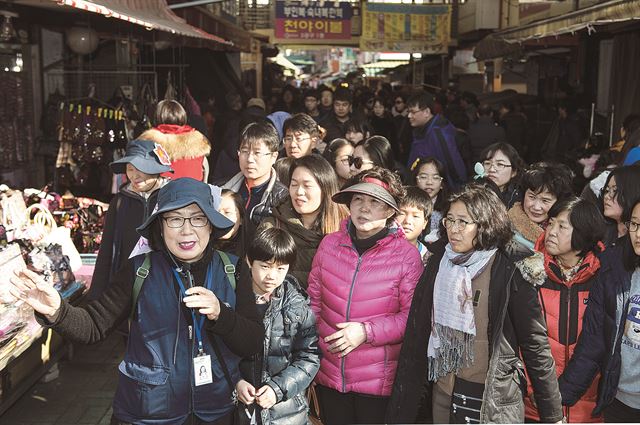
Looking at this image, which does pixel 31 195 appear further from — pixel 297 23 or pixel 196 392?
pixel 297 23

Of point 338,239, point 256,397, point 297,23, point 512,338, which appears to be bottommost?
point 256,397

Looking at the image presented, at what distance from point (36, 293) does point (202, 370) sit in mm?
717

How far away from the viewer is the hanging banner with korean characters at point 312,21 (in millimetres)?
19594

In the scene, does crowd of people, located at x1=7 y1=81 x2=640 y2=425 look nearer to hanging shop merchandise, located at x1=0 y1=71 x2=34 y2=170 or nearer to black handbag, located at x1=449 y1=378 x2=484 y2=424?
black handbag, located at x1=449 y1=378 x2=484 y2=424

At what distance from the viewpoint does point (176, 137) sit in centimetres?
595

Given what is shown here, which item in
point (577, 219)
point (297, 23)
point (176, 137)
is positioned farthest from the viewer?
point (297, 23)

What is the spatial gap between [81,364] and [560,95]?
12.3 meters

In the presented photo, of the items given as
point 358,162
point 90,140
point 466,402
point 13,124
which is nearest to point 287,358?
point 466,402

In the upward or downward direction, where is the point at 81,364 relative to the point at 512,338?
downward

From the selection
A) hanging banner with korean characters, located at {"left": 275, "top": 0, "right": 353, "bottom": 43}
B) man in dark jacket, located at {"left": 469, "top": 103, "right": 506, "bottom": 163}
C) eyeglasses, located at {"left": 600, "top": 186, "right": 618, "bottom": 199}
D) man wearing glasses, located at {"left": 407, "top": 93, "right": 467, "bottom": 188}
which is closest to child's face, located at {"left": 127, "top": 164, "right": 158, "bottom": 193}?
eyeglasses, located at {"left": 600, "top": 186, "right": 618, "bottom": 199}

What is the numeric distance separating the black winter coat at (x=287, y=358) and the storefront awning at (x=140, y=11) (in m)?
3.00

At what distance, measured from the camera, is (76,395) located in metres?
5.72

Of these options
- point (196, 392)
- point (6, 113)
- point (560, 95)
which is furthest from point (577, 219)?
point (560, 95)

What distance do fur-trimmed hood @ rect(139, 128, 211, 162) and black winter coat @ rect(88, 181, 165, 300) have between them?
1147 millimetres
